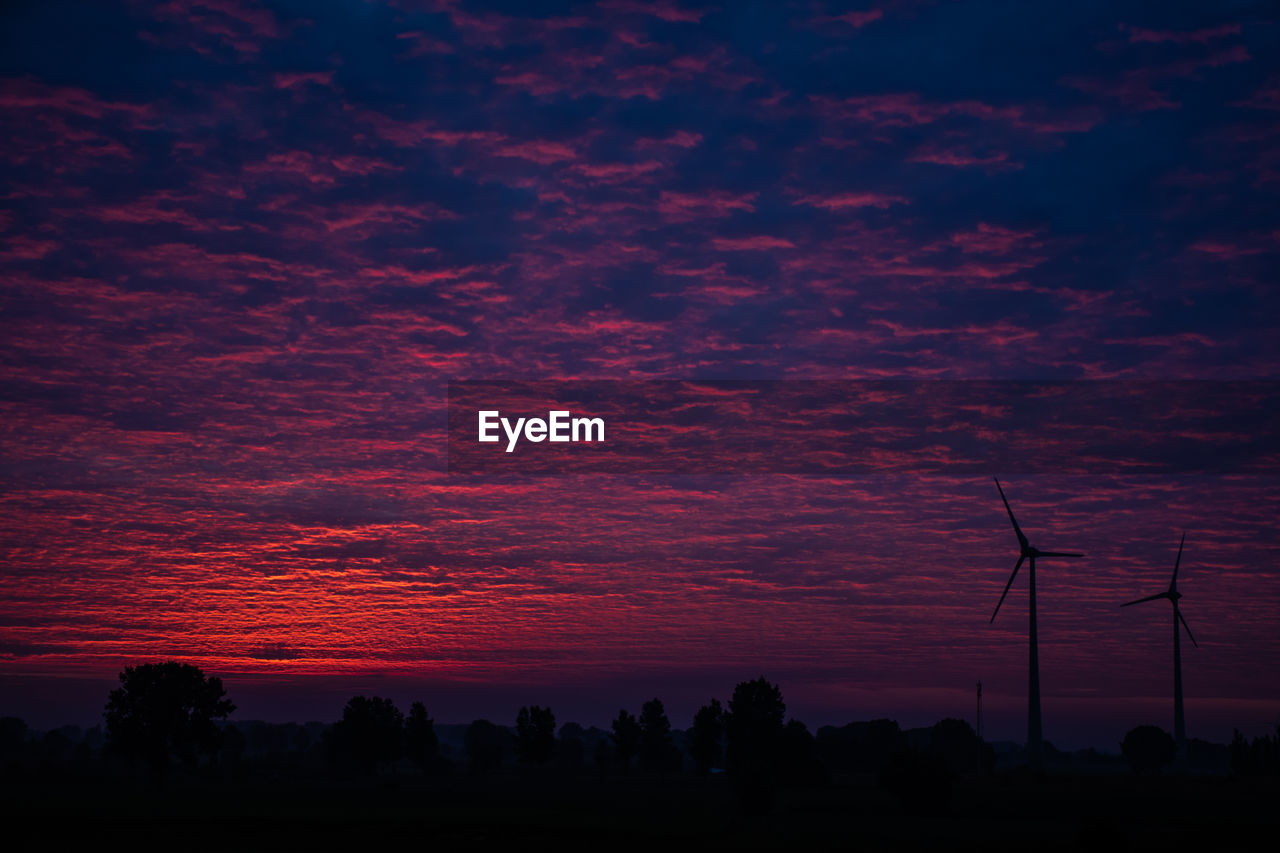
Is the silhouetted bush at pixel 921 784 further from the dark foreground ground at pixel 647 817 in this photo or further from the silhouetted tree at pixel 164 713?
the silhouetted tree at pixel 164 713

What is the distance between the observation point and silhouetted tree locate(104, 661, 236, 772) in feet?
543

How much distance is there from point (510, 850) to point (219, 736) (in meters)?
108

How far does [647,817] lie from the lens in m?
118

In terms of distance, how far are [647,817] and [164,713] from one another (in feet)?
291

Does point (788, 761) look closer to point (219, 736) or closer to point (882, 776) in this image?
point (882, 776)

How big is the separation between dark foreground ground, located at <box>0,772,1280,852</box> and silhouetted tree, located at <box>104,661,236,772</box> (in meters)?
6.50

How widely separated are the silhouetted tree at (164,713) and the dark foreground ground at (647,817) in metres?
6.50

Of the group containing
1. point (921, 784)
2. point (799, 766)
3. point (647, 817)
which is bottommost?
point (799, 766)

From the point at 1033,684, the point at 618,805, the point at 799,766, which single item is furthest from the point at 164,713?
the point at 1033,684

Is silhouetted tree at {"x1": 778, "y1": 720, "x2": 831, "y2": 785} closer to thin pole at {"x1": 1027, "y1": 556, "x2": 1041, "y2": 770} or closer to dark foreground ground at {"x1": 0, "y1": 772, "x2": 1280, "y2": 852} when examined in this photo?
dark foreground ground at {"x1": 0, "y1": 772, "x2": 1280, "y2": 852}

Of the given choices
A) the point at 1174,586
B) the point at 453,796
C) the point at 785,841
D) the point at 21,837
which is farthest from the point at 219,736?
the point at 1174,586

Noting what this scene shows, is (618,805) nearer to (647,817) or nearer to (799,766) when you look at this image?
(647,817)

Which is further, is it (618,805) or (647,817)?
(618,805)

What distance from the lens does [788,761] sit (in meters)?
186
